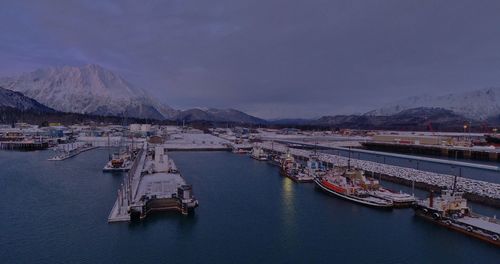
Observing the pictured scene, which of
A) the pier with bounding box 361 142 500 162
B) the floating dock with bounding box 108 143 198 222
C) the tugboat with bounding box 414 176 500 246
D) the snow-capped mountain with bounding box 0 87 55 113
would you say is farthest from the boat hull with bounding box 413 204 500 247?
the snow-capped mountain with bounding box 0 87 55 113

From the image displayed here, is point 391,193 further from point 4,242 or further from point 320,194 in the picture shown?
point 4,242

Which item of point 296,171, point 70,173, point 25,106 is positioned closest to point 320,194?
point 296,171

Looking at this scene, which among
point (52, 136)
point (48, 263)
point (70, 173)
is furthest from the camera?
point (52, 136)

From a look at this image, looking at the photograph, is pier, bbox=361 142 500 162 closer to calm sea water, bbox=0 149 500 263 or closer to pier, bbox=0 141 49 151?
calm sea water, bbox=0 149 500 263

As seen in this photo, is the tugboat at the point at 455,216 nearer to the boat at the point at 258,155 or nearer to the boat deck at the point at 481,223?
the boat deck at the point at 481,223

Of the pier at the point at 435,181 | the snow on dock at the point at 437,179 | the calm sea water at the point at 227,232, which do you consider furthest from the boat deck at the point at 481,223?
the snow on dock at the point at 437,179

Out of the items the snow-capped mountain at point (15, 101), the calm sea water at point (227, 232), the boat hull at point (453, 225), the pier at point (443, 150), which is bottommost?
the calm sea water at point (227, 232)

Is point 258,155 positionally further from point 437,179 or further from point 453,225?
point 453,225
